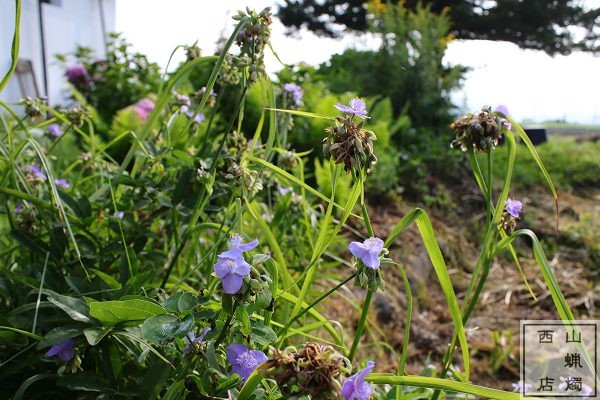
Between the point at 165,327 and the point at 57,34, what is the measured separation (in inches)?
225

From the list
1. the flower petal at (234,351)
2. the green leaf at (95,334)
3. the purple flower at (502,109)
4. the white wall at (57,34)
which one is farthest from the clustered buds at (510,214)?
the white wall at (57,34)

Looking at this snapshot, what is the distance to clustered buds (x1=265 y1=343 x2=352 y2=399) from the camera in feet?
1.22

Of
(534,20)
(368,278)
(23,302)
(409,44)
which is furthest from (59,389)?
(534,20)

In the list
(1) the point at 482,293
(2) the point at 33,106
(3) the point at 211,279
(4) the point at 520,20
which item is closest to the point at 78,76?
(1) the point at 482,293

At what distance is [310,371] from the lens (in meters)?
0.37

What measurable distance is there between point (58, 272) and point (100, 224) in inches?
6.1

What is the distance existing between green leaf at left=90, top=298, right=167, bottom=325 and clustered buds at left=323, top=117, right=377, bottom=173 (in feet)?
0.67

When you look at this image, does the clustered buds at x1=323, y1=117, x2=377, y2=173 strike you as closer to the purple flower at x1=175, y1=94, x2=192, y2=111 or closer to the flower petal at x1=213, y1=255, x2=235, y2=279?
the flower petal at x1=213, y1=255, x2=235, y2=279

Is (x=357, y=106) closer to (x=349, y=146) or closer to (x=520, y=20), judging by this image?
(x=349, y=146)

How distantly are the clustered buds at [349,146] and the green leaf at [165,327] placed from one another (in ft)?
0.62

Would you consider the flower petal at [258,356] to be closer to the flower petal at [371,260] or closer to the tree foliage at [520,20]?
the flower petal at [371,260]

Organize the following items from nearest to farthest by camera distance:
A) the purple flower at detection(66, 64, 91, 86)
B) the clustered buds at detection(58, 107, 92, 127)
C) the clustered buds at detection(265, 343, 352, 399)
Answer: the clustered buds at detection(265, 343, 352, 399)
the clustered buds at detection(58, 107, 92, 127)
the purple flower at detection(66, 64, 91, 86)

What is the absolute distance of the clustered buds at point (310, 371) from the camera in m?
0.37

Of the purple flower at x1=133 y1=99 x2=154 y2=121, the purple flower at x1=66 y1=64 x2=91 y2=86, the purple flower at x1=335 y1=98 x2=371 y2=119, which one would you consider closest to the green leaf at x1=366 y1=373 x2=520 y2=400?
the purple flower at x1=335 y1=98 x2=371 y2=119
